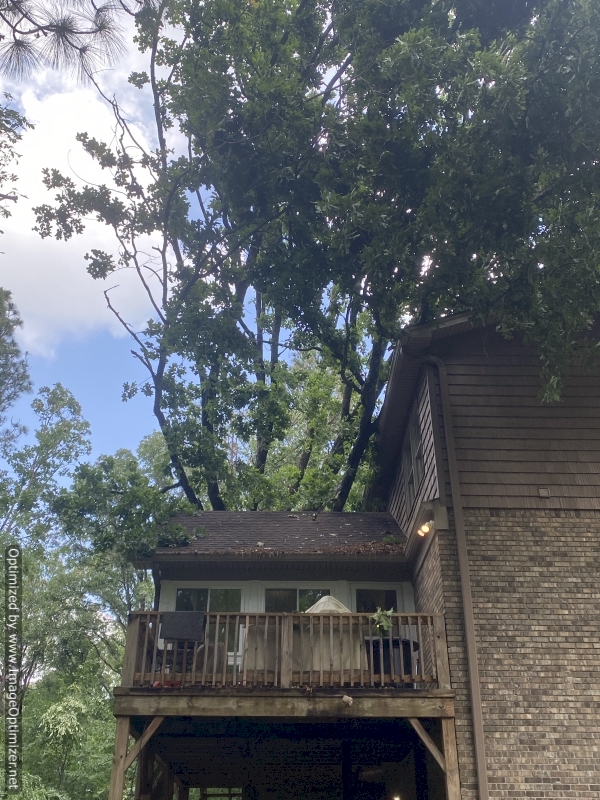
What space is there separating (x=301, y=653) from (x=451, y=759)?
2.06m

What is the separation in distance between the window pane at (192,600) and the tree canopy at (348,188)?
3.28 m

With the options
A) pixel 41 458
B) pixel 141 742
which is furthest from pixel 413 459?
pixel 41 458

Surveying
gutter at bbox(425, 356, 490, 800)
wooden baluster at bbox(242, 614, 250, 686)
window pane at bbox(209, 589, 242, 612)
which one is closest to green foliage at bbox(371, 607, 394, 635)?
gutter at bbox(425, 356, 490, 800)

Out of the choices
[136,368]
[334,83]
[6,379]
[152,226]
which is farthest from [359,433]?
[6,379]

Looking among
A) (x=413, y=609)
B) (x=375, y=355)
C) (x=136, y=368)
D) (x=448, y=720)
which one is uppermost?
(x=375, y=355)

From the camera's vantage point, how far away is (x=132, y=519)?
11.5 meters

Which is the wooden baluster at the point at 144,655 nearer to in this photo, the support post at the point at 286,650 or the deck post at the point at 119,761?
the deck post at the point at 119,761

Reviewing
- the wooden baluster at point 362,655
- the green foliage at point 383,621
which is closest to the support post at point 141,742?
the wooden baluster at point 362,655

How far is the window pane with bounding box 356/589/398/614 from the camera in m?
11.2

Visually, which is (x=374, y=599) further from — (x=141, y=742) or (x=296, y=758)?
(x=141, y=742)

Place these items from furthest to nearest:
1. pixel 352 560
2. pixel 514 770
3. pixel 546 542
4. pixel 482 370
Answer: pixel 352 560 → pixel 482 370 → pixel 546 542 → pixel 514 770

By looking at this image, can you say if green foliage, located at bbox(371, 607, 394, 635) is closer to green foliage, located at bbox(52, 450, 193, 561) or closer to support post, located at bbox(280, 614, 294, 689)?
support post, located at bbox(280, 614, 294, 689)

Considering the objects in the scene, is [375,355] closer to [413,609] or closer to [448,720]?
[413,609]

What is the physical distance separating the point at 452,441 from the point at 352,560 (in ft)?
9.04
